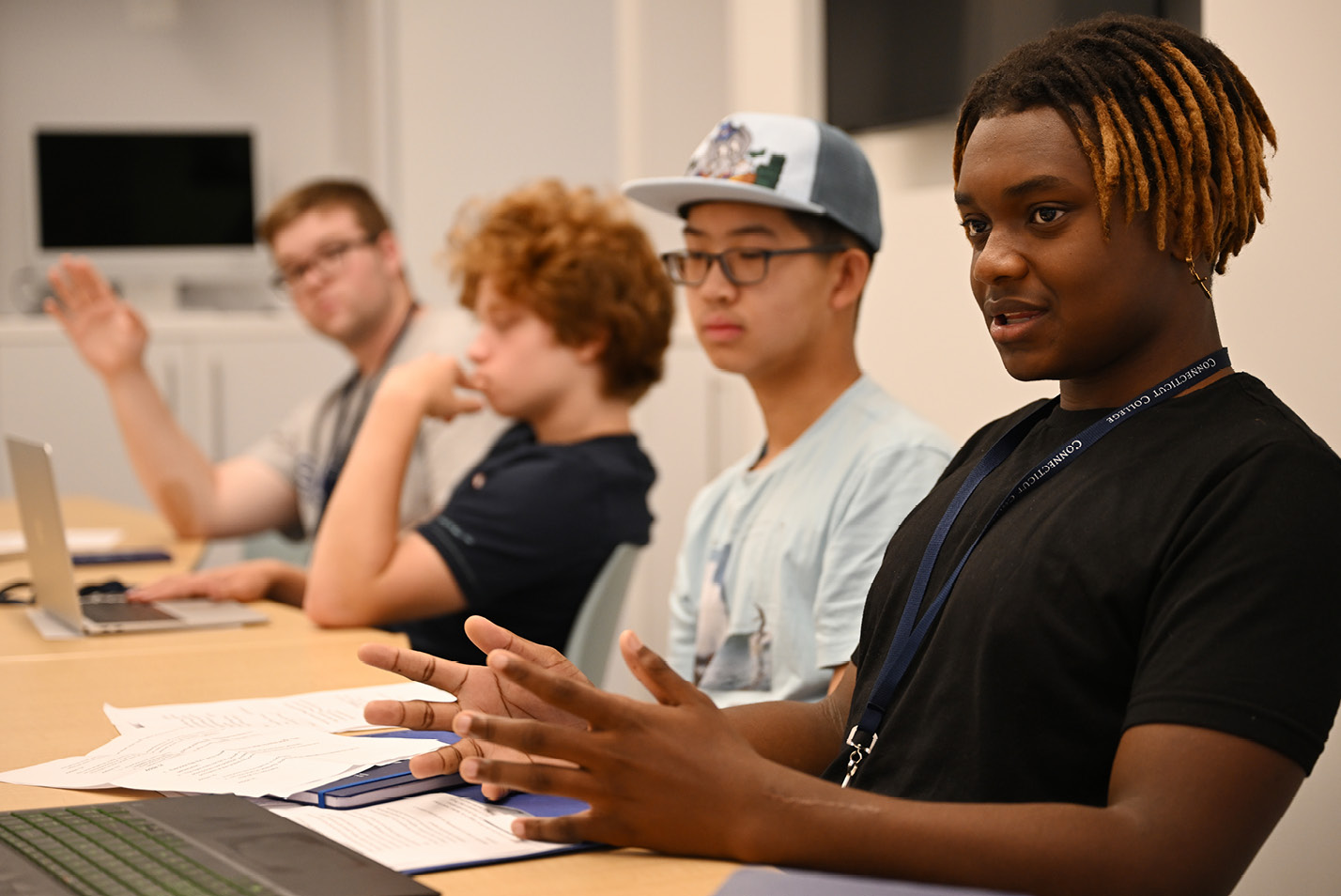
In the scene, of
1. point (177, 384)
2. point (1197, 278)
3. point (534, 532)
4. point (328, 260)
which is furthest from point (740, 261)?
point (177, 384)

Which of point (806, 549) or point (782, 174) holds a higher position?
point (782, 174)

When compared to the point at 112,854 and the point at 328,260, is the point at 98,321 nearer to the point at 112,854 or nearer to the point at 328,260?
the point at 328,260

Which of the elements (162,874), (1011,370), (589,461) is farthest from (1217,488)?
(589,461)

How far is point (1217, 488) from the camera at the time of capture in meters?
0.88

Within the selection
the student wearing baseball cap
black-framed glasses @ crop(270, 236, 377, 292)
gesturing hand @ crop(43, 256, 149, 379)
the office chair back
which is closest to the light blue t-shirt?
the student wearing baseball cap

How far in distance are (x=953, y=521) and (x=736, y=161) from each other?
0.75 m

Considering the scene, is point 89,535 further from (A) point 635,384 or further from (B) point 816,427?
(B) point 816,427

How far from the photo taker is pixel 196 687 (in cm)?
154

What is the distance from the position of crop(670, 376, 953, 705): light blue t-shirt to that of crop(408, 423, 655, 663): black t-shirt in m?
0.37

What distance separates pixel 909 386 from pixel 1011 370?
1321mm

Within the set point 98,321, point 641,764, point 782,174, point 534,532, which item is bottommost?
point 534,532

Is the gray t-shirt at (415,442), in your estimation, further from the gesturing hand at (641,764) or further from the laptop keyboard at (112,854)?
the gesturing hand at (641,764)

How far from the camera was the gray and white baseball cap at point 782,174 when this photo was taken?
66.7 inches

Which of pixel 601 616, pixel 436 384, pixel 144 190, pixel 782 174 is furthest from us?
pixel 144 190
